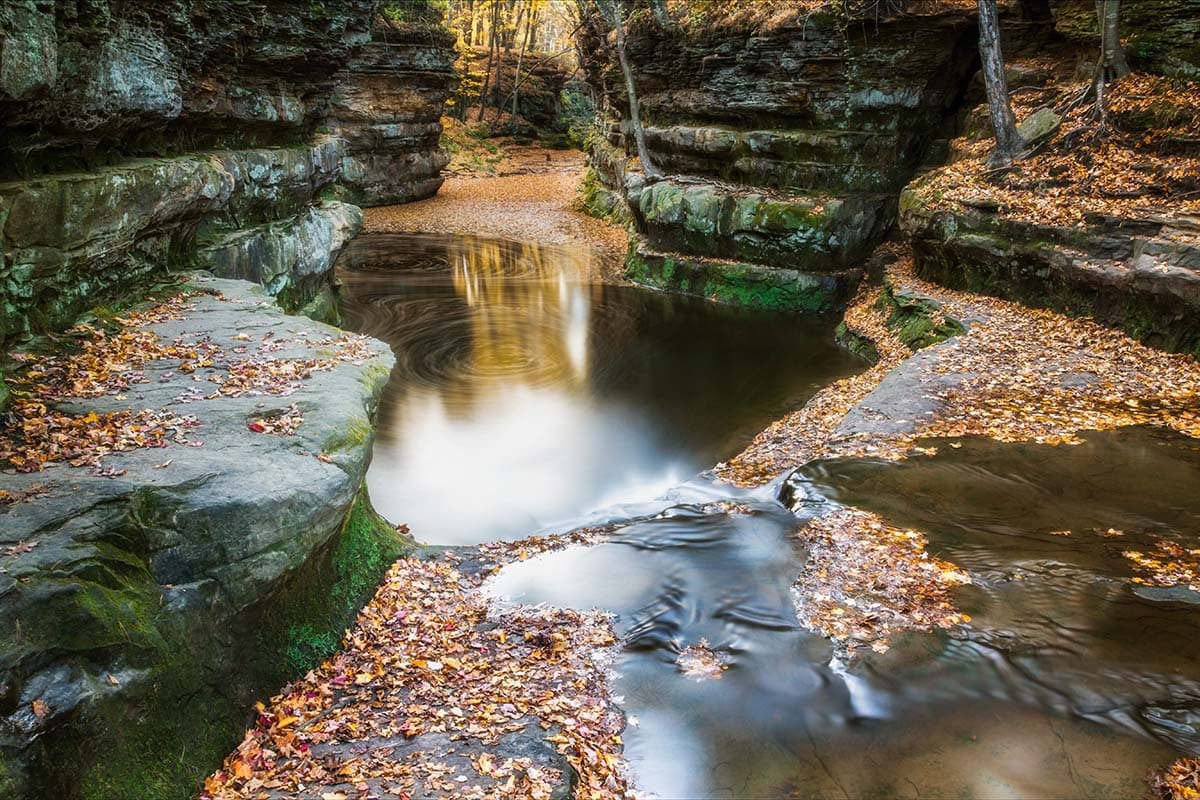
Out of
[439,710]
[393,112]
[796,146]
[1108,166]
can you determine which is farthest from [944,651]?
[393,112]

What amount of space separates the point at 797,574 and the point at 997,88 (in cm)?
1432

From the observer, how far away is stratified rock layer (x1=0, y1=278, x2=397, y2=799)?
4.12m

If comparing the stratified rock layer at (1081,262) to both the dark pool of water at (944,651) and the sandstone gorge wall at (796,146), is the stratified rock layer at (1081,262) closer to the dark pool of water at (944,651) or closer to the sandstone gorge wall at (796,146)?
the sandstone gorge wall at (796,146)

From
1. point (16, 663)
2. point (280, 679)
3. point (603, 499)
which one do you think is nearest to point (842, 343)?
point (603, 499)

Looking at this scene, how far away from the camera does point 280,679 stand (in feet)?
18.7

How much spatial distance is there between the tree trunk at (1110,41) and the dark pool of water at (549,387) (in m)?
7.88

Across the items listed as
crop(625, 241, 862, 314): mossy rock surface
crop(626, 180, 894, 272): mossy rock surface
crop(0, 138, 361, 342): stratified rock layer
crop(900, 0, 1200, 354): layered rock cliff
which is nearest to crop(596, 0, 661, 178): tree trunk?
crop(626, 180, 894, 272): mossy rock surface

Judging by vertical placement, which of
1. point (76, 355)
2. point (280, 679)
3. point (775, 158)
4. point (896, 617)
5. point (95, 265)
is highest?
point (775, 158)

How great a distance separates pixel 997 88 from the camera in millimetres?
16312

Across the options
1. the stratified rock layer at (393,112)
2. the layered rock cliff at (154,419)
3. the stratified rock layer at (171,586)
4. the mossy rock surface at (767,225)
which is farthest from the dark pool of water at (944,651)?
the stratified rock layer at (393,112)

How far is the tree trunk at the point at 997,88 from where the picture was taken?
16.3 meters

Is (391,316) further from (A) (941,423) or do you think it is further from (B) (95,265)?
(A) (941,423)

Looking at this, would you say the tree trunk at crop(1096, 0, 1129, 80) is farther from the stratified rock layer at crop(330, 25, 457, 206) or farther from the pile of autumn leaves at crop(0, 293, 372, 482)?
the stratified rock layer at crop(330, 25, 457, 206)

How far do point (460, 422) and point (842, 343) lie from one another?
9608 millimetres
